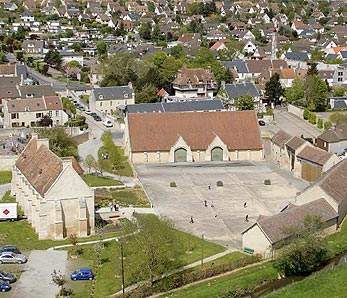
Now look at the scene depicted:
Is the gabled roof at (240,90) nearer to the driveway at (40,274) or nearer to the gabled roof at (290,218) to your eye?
the gabled roof at (290,218)

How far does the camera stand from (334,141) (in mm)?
70000

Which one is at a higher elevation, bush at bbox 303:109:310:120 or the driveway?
the driveway

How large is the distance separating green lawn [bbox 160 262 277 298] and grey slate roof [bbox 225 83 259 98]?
54443mm

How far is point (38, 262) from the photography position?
137ft

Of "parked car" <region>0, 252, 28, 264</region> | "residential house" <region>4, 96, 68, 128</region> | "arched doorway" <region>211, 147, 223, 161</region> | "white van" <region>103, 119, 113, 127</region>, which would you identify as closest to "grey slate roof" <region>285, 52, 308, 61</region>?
"white van" <region>103, 119, 113, 127</region>

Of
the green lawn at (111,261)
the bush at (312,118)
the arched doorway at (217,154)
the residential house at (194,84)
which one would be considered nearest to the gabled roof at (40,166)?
the green lawn at (111,261)

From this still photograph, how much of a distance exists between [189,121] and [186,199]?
1657 cm

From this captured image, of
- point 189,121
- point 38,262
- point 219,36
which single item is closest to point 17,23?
point 219,36

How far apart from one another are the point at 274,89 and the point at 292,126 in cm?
1189

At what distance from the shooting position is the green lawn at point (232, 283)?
3778 cm

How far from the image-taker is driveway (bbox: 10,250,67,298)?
37.3 meters

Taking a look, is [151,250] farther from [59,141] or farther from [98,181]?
[59,141]

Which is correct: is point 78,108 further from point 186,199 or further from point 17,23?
point 17,23

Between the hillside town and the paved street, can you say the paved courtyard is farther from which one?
the paved street
